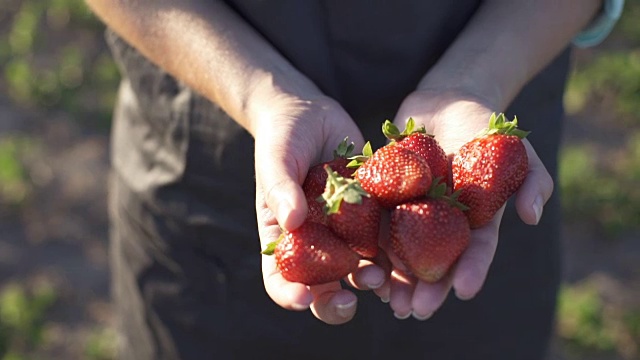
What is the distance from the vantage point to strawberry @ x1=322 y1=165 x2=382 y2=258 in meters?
1.77

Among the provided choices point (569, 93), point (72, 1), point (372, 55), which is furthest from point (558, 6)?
point (72, 1)

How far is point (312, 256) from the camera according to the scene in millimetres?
1739

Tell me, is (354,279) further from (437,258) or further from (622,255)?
(622,255)

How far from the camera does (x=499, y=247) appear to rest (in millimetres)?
2369

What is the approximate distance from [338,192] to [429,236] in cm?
18

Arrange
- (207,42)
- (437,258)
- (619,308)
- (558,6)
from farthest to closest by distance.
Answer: (619,308), (558,6), (207,42), (437,258)

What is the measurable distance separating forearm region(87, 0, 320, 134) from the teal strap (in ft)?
2.44

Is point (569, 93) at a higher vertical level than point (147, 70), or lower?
lower

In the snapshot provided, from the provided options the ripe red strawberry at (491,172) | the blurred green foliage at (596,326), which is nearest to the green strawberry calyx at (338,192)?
the ripe red strawberry at (491,172)

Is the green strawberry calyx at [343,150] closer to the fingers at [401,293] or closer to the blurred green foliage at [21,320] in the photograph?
the fingers at [401,293]

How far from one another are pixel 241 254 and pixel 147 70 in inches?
18.7

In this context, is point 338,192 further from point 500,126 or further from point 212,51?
point 212,51

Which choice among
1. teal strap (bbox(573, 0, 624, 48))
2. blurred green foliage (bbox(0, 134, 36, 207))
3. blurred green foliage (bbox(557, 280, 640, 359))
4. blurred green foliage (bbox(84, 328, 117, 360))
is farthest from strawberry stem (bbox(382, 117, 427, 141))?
blurred green foliage (bbox(0, 134, 36, 207))

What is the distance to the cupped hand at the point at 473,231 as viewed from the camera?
1.69m
